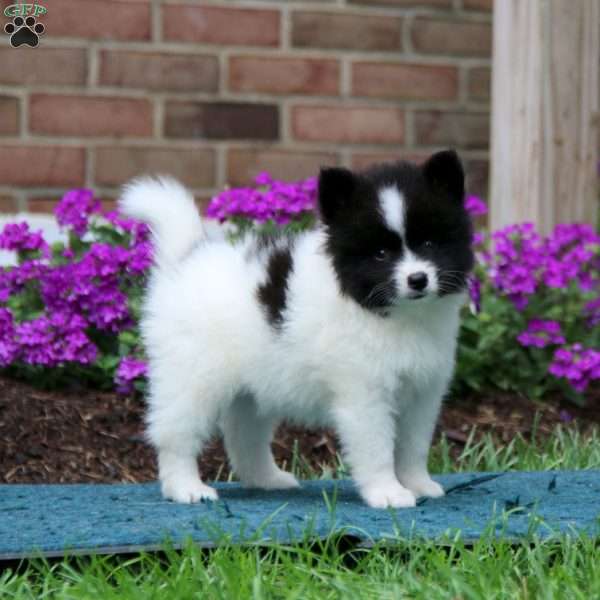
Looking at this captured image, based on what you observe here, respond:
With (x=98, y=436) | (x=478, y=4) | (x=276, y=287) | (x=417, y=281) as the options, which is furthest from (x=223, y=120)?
(x=417, y=281)

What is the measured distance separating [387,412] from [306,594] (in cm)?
104

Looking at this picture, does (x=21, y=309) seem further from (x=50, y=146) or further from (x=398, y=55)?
(x=398, y=55)

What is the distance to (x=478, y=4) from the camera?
295 inches

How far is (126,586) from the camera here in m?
3.12

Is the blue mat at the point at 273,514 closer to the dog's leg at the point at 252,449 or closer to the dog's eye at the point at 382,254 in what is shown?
the dog's leg at the point at 252,449

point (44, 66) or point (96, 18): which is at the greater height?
point (96, 18)

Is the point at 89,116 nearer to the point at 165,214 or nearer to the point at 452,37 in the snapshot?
the point at 452,37

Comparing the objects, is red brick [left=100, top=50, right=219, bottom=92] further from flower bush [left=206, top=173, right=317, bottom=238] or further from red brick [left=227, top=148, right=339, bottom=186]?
flower bush [left=206, top=173, right=317, bottom=238]

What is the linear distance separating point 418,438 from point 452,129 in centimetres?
359

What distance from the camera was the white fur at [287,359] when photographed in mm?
4008

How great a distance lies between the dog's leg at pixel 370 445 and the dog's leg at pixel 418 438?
0.17 metres

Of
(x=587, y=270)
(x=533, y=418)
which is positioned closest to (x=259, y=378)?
(x=533, y=418)

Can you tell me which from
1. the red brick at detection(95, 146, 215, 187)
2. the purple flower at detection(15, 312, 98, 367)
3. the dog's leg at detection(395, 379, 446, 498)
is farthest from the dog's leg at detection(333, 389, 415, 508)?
the red brick at detection(95, 146, 215, 187)

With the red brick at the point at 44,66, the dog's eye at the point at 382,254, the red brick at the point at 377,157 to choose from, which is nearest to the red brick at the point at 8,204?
the red brick at the point at 44,66
